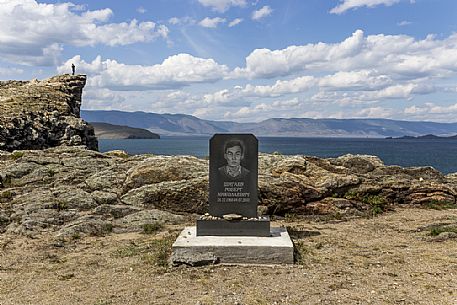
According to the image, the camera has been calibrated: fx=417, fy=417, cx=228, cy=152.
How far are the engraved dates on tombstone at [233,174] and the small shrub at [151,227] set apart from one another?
107 inches

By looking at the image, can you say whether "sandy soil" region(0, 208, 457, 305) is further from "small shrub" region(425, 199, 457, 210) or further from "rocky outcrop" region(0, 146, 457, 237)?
"small shrub" region(425, 199, 457, 210)

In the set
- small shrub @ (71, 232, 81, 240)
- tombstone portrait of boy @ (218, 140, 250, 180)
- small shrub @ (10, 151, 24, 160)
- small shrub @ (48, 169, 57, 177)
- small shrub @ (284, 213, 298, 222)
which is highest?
tombstone portrait of boy @ (218, 140, 250, 180)

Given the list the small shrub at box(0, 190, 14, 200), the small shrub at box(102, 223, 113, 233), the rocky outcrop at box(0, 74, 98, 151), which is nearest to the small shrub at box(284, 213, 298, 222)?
the small shrub at box(102, 223, 113, 233)

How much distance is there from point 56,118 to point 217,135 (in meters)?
40.1

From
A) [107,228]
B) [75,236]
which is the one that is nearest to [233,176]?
[107,228]

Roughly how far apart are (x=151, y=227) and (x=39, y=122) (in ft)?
121

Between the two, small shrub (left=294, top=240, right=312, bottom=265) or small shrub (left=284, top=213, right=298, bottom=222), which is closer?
small shrub (left=294, top=240, right=312, bottom=265)

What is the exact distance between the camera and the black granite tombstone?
12070 millimetres

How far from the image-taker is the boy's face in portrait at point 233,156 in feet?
39.6

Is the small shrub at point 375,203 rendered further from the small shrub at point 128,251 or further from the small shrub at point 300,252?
the small shrub at point 128,251

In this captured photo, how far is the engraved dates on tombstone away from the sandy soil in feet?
6.17

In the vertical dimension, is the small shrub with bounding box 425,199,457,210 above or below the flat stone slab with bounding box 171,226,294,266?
below

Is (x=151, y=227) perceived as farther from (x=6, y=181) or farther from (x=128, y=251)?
(x=6, y=181)

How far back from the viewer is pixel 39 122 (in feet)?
149
